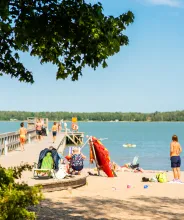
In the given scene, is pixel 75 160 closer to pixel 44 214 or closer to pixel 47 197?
pixel 47 197

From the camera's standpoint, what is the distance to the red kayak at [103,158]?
18.5 metres

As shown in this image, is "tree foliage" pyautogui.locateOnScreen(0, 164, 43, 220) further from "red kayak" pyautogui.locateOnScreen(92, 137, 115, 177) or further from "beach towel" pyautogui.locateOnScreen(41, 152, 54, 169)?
"red kayak" pyautogui.locateOnScreen(92, 137, 115, 177)

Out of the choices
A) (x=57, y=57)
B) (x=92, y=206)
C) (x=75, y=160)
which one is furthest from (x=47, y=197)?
(x=57, y=57)

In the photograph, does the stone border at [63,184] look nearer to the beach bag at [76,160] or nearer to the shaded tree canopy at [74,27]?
the beach bag at [76,160]

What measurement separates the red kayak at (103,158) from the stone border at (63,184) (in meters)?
4.08

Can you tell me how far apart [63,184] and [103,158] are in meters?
5.59

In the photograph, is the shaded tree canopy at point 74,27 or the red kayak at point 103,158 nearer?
the shaded tree canopy at point 74,27

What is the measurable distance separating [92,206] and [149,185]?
21.3 feet

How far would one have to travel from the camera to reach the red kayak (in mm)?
18531

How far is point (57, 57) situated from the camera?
7.17 meters

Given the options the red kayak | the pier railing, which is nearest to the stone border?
the red kayak

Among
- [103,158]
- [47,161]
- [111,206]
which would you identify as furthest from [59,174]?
[103,158]

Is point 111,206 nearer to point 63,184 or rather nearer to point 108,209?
point 108,209

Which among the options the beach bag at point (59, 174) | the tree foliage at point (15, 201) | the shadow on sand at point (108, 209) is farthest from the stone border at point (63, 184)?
the tree foliage at point (15, 201)
